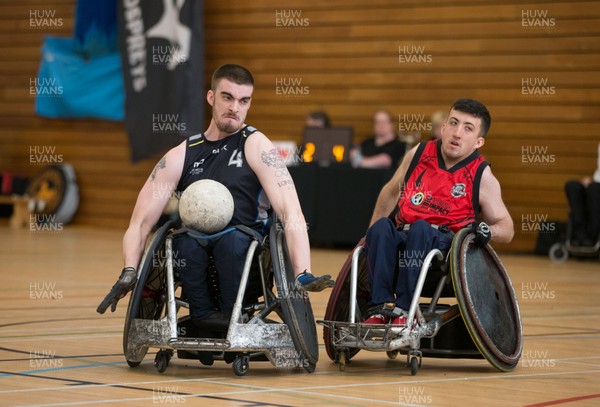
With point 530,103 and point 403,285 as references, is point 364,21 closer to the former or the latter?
point 530,103

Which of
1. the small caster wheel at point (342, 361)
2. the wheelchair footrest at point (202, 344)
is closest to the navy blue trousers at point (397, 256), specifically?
the small caster wheel at point (342, 361)

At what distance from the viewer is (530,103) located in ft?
45.1

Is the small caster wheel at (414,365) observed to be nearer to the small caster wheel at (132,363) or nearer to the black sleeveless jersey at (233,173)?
the black sleeveless jersey at (233,173)

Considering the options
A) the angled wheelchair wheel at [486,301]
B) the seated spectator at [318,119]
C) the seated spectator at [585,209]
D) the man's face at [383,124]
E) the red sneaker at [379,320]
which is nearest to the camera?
the angled wheelchair wheel at [486,301]

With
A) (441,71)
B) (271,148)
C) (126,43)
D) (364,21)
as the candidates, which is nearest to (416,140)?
(441,71)

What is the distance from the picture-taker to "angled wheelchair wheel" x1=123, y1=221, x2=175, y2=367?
18.0 feet

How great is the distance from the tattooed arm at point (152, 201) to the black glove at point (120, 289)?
18 centimetres

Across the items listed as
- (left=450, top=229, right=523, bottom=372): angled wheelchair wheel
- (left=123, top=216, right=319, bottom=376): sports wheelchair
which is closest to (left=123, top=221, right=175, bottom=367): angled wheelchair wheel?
(left=123, top=216, right=319, bottom=376): sports wheelchair

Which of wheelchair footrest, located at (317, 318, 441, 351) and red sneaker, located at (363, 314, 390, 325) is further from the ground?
red sneaker, located at (363, 314, 390, 325)

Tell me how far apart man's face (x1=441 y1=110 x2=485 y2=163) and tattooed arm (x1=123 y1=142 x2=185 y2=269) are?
1.37 metres

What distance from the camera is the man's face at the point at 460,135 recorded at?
601 cm

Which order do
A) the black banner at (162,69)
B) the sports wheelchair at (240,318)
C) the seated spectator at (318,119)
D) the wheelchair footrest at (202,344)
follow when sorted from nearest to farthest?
the wheelchair footrest at (202,344) → the sports wheelchair at (240,318) → the seated spectator at (318,119) → the black banner at (162,69)

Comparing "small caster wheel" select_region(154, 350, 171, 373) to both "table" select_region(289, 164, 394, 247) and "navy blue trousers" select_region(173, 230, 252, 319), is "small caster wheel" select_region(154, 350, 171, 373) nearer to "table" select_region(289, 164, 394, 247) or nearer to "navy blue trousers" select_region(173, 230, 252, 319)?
"navy blue trousers" select_region(173, 230, 252, 319)

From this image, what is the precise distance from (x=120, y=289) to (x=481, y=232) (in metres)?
1.76
